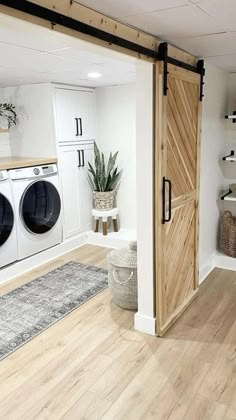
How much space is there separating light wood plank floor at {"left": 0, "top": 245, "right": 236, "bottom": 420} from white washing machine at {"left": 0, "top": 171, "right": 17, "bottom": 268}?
1.10 metres

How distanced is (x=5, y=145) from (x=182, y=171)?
2781 mm

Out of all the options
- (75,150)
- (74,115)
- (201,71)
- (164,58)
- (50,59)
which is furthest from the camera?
(75,150)

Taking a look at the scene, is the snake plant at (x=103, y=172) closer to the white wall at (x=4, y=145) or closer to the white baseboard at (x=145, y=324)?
the white wall at (x=4, y=145)

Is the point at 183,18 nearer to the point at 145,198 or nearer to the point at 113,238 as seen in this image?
the point at 145,198

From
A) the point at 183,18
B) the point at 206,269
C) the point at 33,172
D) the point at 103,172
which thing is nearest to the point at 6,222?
the point at 33,172

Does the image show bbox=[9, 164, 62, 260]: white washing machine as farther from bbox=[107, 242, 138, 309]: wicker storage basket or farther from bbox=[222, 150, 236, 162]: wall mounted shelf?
bbox=[222, 150, 236, 162]: wall mounted shelf

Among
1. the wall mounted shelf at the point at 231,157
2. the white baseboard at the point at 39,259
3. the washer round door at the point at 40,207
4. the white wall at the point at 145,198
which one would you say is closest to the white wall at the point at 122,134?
the white baseboard at the point at 39,259

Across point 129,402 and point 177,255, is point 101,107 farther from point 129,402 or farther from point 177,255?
point 129,402

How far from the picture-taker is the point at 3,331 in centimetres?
277

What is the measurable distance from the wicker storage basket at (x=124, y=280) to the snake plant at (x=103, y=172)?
5.45 ft

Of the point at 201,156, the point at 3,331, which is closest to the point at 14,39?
the point at 201,156

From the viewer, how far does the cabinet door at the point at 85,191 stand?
4664 millimetres

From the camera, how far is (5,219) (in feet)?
12.0

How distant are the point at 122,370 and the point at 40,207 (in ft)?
7.68
